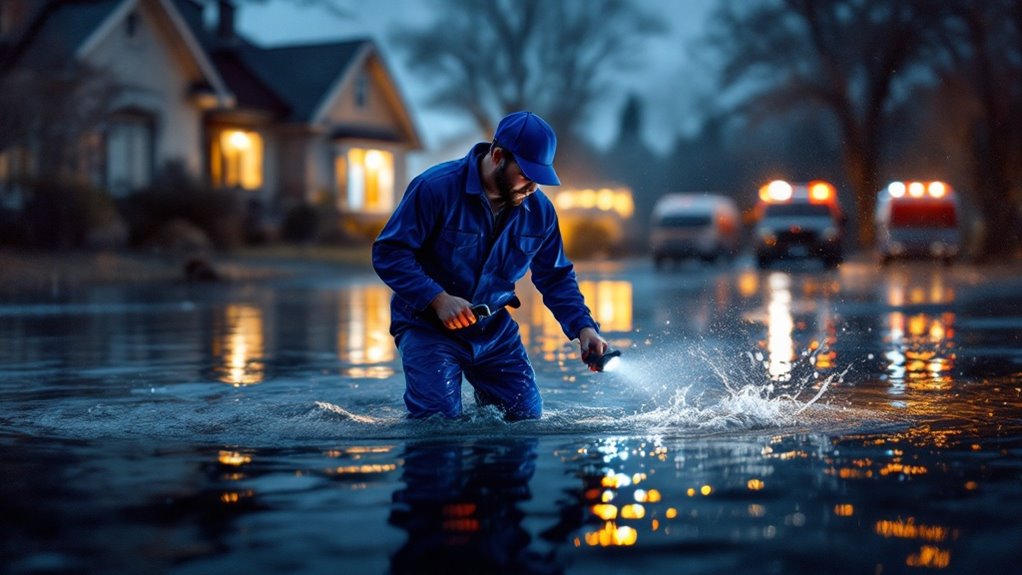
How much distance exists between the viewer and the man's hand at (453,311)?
748 cm

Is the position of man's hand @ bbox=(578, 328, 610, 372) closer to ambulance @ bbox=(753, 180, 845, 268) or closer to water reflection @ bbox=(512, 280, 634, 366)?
water reflection @ bbox=(512, 280, 634, 366)

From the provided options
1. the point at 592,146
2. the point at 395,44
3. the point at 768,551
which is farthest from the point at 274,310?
the point at 592,146

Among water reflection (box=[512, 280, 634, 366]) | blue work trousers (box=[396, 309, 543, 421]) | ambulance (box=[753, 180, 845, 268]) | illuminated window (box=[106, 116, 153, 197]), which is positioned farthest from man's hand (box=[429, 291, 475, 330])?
illuminated window (box=[106, 116, 153, 197])

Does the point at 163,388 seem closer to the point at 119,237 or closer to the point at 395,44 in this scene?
the point at 119,237

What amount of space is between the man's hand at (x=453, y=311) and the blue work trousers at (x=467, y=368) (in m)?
0.57

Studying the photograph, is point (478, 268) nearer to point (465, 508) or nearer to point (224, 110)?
point (465, 508)

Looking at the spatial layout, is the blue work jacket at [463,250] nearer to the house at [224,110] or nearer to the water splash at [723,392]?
the water splash at [723,392]

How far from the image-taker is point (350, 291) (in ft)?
92.9

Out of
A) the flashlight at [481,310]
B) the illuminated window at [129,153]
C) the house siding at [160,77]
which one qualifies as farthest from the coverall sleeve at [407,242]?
the illuminated window at [129,153]

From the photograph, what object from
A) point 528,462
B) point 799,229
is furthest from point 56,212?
point 528,462

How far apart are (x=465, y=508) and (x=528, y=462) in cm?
122

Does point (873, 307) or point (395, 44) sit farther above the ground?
point (395, 44)

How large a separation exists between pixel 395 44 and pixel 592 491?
2362 inches

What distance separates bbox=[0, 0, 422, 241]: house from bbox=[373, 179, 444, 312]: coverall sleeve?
23257 millimetres
